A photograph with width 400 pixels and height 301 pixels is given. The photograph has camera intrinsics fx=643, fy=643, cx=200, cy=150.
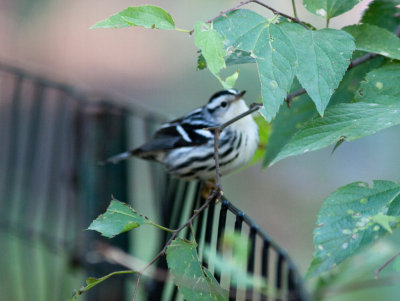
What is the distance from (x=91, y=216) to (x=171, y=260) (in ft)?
4.30

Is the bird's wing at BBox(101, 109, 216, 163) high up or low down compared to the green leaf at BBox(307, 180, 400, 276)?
down

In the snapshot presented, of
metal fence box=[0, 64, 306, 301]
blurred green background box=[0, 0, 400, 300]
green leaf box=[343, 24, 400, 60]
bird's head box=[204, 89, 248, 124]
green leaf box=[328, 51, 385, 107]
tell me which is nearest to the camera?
green leaf box=[343, 24, 400, 60]

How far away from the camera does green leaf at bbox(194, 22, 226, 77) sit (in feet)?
2.56

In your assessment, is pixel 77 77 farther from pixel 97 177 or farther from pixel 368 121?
pixel 368 121

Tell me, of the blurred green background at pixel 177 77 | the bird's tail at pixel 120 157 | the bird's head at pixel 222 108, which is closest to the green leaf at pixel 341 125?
the bird's tail at pixel 120 157

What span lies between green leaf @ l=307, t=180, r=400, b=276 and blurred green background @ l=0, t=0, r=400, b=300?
2960 mm

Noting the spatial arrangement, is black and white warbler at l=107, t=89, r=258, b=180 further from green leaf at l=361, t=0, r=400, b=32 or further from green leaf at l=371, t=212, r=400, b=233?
green leaf at l=371, t=212, r=400, b=233

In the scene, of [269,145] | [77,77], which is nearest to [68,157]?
[269,145]

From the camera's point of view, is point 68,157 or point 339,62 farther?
Result: point 68,157

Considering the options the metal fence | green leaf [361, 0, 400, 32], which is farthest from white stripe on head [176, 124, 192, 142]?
green leaf [361, 0, 400, 32]

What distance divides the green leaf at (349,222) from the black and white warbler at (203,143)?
127 cm

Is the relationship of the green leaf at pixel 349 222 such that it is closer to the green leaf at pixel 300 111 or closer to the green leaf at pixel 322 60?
the green leaf at pixel 322 60

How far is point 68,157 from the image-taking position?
8.25ft

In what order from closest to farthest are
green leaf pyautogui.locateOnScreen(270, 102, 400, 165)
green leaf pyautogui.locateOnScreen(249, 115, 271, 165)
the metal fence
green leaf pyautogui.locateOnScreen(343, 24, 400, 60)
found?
green leaf pyautogui.locateOnScreen(270, 102, 400, 165) < green leaf pyautogui.locateOnScreen(343, 24, 400, 60) < green leaf pyautogui.locateOnScreen(249, 115, 271, 165) < the metal fence
